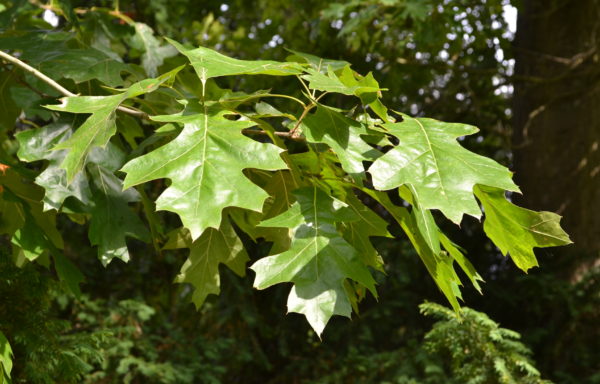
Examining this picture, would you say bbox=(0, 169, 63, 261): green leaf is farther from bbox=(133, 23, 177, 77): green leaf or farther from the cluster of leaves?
bbox=(133, 23, 177, 77): green leaf

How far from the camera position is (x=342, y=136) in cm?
139

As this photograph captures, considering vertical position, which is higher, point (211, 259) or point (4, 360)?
point (211, 259)

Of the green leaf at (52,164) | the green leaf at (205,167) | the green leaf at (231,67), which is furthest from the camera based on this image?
the green leaf at (52,164)

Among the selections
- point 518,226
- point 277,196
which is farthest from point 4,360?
point 518,226

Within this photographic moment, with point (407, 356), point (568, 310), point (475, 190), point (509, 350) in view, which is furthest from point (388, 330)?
point (475, 190)

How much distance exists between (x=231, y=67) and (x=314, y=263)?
0.45 meters

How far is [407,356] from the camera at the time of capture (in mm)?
3717

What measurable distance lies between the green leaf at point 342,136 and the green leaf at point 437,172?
67 millimetres

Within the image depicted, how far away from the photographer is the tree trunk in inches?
168

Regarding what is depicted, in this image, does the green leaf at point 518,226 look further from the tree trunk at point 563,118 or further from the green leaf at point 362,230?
the tree trunk at point 563,118

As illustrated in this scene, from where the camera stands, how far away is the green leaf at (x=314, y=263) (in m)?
1.29

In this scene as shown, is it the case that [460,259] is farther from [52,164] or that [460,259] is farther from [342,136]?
[52,164]

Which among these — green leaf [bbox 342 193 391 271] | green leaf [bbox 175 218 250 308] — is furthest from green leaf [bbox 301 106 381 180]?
green leaf [bbox 175 218 250 308]

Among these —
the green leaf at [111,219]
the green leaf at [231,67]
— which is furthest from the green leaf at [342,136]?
the green leaf at [111,219]
